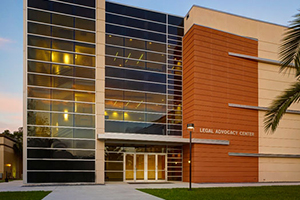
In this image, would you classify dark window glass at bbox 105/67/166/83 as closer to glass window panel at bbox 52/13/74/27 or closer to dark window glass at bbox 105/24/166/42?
dark window glass at bbox 105/24/166/42

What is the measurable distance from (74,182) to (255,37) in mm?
19580

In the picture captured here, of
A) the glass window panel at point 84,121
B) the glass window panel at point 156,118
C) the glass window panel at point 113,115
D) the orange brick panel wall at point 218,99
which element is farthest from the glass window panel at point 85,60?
the orange brick panel wall at point 218,99

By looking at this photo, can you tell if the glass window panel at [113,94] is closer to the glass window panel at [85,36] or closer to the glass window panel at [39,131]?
the glass window panel at [85,36]

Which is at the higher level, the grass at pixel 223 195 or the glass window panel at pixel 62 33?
the glass window panel at pixel 62 33

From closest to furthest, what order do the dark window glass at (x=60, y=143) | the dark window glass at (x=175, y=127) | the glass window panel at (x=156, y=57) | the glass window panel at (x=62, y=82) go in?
the dark window glass at (x=60, y=143) → the glass window panel at (x=62, y=82) → the dark window glass at (x=175, y=127) → the glass window panel at (x=156, y=57)

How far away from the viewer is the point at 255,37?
80.2 feet

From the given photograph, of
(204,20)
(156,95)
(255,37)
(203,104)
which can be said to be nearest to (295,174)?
(203,104)

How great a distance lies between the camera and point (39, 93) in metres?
19.5

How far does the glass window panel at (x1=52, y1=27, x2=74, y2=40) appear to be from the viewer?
20328 mm

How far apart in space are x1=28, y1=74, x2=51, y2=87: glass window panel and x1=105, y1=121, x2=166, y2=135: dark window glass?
5286 millimetres

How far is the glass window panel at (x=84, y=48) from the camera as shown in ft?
68.3

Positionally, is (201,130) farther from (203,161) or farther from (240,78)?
(240,78)

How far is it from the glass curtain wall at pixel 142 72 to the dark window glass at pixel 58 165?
10.0 ft

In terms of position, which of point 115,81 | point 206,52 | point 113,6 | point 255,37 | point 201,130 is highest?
point 113,6
